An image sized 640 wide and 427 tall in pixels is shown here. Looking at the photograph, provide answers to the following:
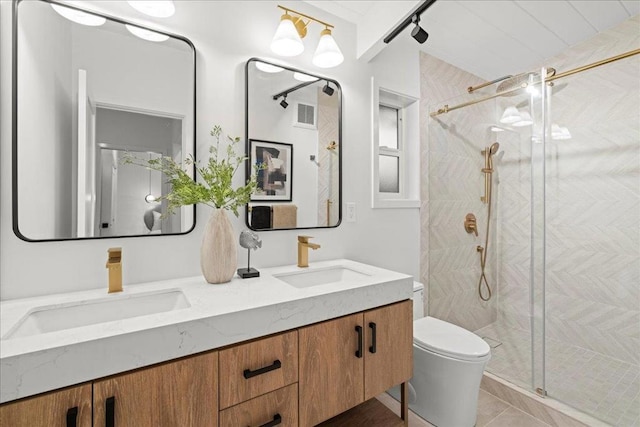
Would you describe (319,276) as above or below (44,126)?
below

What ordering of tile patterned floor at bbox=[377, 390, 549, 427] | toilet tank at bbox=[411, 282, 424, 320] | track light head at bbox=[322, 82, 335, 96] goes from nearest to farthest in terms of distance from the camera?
tile patterned floor at bbox=[377, 390, 549, 427]
track light head at bbox=[322, 82, 335, 96]
toilet tank at bbox=[411, 282, 424, 320]

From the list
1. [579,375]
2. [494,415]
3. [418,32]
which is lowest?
[494,415]

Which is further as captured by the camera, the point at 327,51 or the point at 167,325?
the point at 327,51

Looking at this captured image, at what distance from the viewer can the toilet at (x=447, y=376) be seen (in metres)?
1.58

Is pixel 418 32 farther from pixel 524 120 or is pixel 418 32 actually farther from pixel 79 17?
pixel 79 17

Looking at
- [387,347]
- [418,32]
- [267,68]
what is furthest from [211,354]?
[418,32]

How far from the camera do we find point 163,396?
86 cm

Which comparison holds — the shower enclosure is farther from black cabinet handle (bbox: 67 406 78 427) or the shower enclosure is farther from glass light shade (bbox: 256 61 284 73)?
black cabinet handle (bbox: 67 406 78 427)

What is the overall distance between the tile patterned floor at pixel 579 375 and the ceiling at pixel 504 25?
212 centimetres

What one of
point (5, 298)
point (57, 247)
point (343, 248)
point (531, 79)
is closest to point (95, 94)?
point (57, 247)

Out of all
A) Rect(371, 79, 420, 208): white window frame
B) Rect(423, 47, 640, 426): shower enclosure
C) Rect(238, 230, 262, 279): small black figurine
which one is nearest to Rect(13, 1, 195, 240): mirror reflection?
Rect(238, 230, 262, 279): small black figurine

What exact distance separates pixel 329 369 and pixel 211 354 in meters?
0.47

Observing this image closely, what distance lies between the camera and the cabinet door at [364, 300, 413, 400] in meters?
1.29

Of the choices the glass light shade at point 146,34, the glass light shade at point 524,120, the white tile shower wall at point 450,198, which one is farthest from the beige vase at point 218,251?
the glass light shade at point 524,120
